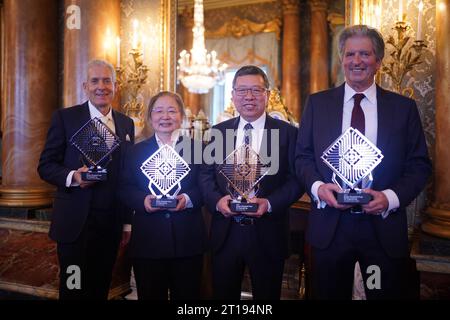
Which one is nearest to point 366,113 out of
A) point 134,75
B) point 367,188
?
point 367,188

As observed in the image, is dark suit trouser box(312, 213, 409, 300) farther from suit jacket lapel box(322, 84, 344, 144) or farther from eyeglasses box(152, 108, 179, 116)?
eyeglasses box(152, 108, 179, 116)

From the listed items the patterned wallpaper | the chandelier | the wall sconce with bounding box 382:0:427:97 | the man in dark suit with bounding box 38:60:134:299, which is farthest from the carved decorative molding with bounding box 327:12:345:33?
the man in dark suit with bounding box 38:60:134:299

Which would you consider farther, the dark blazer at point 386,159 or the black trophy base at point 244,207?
the black trophy base at point 244,207

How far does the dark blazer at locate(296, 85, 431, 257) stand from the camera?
6.13 ft

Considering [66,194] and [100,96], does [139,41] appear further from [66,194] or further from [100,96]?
[66,194]

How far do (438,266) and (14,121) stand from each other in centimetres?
419

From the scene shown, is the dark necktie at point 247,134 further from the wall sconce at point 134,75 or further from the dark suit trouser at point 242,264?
the wall sconce at point 134,75

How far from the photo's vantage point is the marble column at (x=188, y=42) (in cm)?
464

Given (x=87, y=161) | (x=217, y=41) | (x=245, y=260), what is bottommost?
(x=245, y=260)

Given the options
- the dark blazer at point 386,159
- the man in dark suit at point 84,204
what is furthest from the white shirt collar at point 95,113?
the dark blazer at point 386,159

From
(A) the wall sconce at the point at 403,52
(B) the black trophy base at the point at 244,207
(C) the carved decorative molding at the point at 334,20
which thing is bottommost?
(B) the black trophy base at the point at 244,207

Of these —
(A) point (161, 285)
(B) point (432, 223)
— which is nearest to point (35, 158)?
(A) point (161, 285)

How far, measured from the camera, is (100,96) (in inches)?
97.8

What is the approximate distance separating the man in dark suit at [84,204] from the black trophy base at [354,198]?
1404 mm
